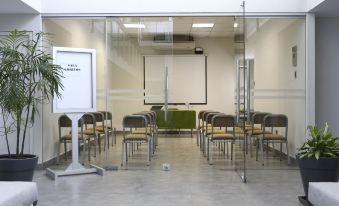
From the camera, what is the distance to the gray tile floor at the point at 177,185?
4781 millimetres

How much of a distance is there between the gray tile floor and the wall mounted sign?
38.8 inches

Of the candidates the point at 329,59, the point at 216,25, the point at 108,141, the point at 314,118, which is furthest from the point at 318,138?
the point at 216,25

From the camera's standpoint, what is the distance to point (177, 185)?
18.3ft

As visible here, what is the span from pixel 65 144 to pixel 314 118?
13.0ft

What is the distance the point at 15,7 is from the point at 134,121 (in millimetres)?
2393

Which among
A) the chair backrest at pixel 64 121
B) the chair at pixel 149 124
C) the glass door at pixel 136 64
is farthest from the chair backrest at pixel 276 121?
the chair backrest at pixel 64 121

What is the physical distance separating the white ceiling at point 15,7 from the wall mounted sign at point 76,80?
75cm

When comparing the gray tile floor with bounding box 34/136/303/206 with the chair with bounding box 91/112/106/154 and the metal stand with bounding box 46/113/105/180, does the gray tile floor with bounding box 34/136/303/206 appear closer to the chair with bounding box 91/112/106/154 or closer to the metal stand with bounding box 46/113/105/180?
the metal stand with bounding box 46/113/105/180

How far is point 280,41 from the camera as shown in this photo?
7.29 meters

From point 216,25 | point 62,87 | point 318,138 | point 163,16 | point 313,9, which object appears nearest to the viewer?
point 318,138

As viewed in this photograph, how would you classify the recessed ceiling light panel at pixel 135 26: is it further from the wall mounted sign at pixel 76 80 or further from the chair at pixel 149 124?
the chair at pixel 149 124

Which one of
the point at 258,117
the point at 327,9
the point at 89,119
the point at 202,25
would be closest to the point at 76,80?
the point at 89,119

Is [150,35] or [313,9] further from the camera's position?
[150,35]

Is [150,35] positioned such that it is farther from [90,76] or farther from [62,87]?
[62,87]
